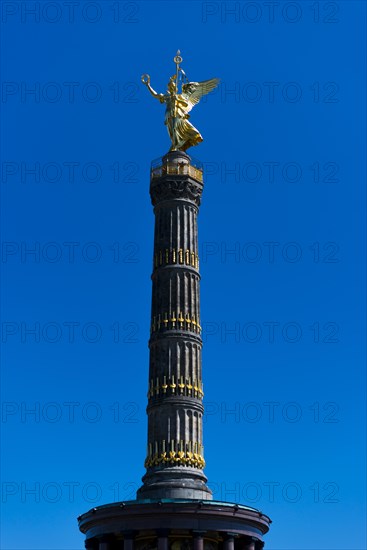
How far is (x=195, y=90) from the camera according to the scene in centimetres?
6203

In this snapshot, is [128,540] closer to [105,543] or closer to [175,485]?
[105,543]

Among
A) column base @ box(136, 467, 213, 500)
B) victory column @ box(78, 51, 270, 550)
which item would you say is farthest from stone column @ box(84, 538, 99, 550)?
column base @ box(136, 467, 213, 500)

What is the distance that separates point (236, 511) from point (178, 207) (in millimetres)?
20154

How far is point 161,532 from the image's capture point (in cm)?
4703

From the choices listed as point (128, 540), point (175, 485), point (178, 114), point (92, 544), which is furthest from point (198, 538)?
point (178, 114)

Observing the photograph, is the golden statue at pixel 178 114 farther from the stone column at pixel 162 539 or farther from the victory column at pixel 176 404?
the stone column at pixel 162 539

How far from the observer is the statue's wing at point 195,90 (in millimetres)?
61500

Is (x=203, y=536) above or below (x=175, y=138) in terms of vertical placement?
below

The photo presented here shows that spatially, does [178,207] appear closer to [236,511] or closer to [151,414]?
[151,414]

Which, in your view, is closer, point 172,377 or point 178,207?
point 172,377

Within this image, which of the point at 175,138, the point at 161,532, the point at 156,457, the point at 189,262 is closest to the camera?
the point at 161,532

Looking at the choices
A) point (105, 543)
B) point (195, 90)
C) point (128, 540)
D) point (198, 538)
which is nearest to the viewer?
point (198, 538)

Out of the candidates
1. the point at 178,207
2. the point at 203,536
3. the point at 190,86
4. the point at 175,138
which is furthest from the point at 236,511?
the point at 190,86

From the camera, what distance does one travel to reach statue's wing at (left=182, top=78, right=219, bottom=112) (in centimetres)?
6150
